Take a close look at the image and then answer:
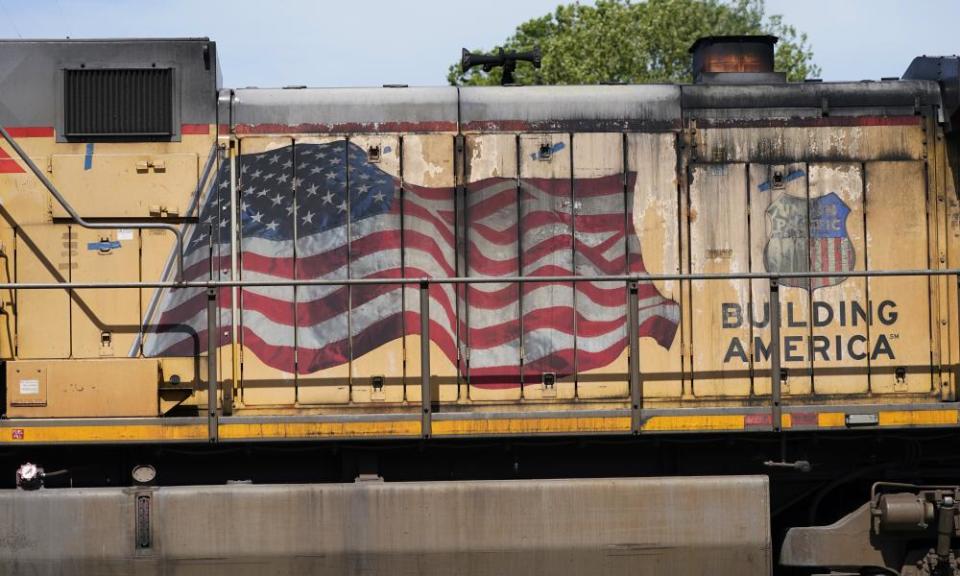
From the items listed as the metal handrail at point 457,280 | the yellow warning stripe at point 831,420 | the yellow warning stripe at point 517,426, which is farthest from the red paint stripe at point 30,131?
the yellow warning stripe at point 831,420

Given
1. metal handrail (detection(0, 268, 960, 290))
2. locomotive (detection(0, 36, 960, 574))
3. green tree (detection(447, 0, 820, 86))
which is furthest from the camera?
green tree (detection(447, 0, 820, 86))

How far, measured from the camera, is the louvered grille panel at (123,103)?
26.4ft

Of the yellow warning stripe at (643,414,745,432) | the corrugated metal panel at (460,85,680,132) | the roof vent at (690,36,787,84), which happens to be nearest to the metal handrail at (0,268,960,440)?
the yellow warning stripe at (643,414,745,432)

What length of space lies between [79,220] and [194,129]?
104 centimetres

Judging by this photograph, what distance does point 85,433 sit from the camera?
7.31 m

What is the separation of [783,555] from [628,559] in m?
1.10

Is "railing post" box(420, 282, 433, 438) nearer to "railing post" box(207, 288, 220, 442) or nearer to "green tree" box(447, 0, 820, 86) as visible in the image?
"railing post" box(207, 288, 220, 442)

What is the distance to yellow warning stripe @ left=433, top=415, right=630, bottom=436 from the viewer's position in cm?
744

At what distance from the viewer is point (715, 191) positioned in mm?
8195

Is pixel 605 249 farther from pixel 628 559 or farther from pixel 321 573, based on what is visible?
pixel 321 573

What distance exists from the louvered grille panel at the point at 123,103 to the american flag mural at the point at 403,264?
62 cm

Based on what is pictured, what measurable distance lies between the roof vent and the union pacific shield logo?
0.99 metres

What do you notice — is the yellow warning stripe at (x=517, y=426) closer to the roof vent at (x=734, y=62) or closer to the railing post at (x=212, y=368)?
the railing post at (x=212, y=368)

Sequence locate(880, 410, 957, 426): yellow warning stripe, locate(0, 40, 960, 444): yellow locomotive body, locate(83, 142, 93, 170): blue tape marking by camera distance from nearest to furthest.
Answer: locate(880, 410, 957, 426): yellow warning stripe < locate(0, 40, 960, 444): yellow locomotive body < locate(83, 142, 93, 170): blue tape marking
